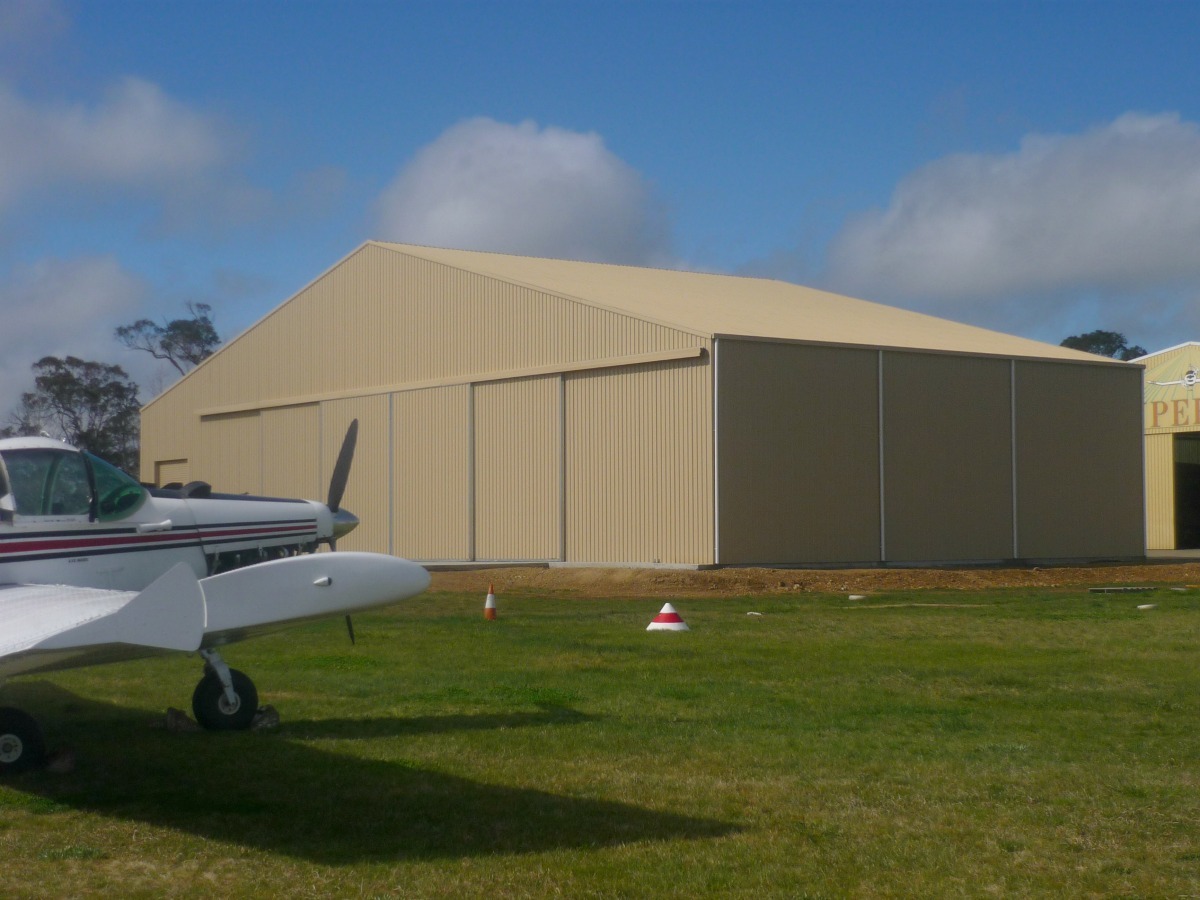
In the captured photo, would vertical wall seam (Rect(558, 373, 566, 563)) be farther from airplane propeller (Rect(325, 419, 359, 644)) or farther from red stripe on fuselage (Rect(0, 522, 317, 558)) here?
red stripe on fuselage (Rect(0, 522, 317, 558))

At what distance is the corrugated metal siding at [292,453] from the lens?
38.7 metres

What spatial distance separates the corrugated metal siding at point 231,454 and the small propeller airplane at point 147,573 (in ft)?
104

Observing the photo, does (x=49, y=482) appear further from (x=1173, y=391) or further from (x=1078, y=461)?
(x=1173, y=391)

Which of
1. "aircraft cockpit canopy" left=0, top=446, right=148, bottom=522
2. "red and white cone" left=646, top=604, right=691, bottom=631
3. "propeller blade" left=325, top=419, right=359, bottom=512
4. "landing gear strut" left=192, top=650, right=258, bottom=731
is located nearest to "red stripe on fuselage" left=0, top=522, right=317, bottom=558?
"aircraft cockpit canopy" left=0, top=446, right=148, bottom=522

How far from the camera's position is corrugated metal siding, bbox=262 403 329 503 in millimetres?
38656

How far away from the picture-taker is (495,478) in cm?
3231

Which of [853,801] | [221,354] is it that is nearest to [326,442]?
[221,354]

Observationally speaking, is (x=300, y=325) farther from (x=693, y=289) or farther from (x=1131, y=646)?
(x=1131, y=646)

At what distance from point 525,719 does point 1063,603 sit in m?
13.1

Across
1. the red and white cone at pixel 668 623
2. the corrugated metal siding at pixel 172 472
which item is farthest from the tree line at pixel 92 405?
the red and white cone at pixel 668 623

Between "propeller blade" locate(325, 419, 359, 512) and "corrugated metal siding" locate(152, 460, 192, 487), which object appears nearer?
"propeller blade" locate(325, 419, 359, 512)

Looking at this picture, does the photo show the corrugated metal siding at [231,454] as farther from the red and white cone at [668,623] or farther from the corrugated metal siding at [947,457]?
the red and white cone at [668,623]

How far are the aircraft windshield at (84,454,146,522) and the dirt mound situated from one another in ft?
50.1

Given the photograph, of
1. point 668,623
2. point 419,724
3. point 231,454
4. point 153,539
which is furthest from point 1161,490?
point 153,539
